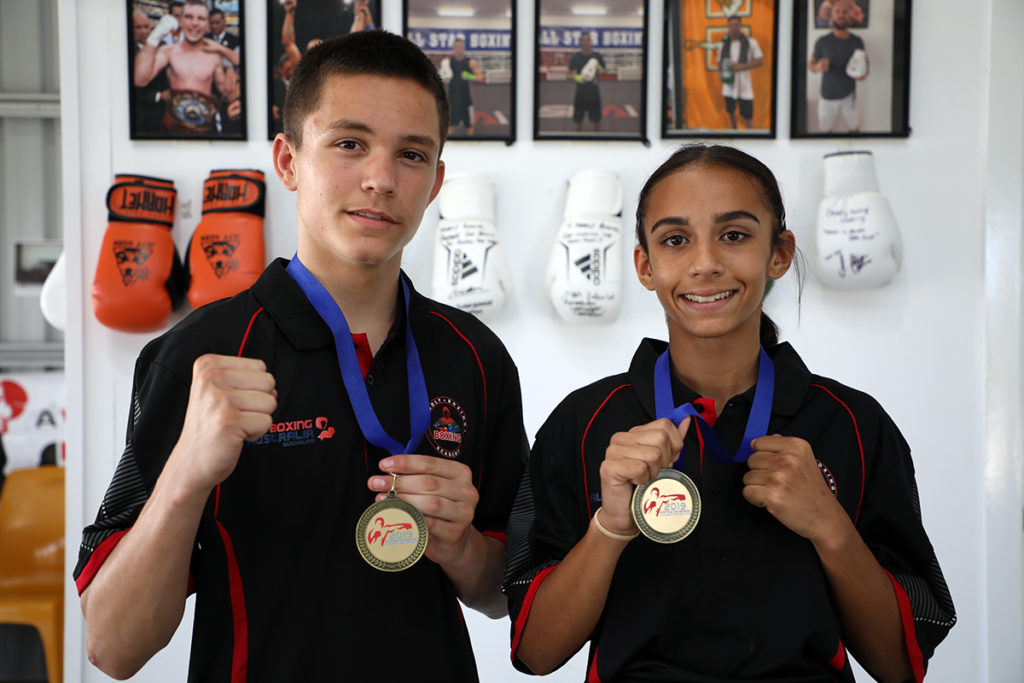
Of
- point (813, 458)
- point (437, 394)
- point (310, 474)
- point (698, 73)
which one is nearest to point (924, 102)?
point (698, 73)

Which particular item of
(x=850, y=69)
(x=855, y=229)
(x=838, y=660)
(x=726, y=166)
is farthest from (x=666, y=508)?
(x=850, y=69)

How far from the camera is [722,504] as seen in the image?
1274mm

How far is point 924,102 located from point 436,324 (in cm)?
233

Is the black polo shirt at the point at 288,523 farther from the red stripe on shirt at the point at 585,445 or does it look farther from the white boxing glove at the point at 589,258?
the white boxing glove at the point at 589,258

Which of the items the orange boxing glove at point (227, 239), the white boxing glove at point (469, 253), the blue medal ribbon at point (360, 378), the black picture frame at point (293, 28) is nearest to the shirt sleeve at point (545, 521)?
the blue medal ribbon at point (360, 378)

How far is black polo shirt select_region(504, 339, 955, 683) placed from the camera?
1205 mm

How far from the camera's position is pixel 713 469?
1.29 meters

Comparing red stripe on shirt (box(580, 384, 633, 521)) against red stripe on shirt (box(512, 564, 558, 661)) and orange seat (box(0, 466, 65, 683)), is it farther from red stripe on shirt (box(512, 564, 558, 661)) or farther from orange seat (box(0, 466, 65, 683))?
orange seat (box(0, 466, 65, 683))

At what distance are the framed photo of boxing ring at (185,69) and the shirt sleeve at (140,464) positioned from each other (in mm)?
1925

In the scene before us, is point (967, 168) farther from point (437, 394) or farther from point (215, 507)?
point (215, 507)

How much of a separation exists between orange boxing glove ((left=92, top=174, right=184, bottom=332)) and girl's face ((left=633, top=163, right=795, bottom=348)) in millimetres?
1974

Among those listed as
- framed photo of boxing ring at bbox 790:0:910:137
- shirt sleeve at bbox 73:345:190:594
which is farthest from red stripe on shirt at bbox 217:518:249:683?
framed photo of boxing ring at bbox 790:0:910:137

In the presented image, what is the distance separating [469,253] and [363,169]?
1.45 m

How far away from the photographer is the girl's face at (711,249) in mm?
1313
